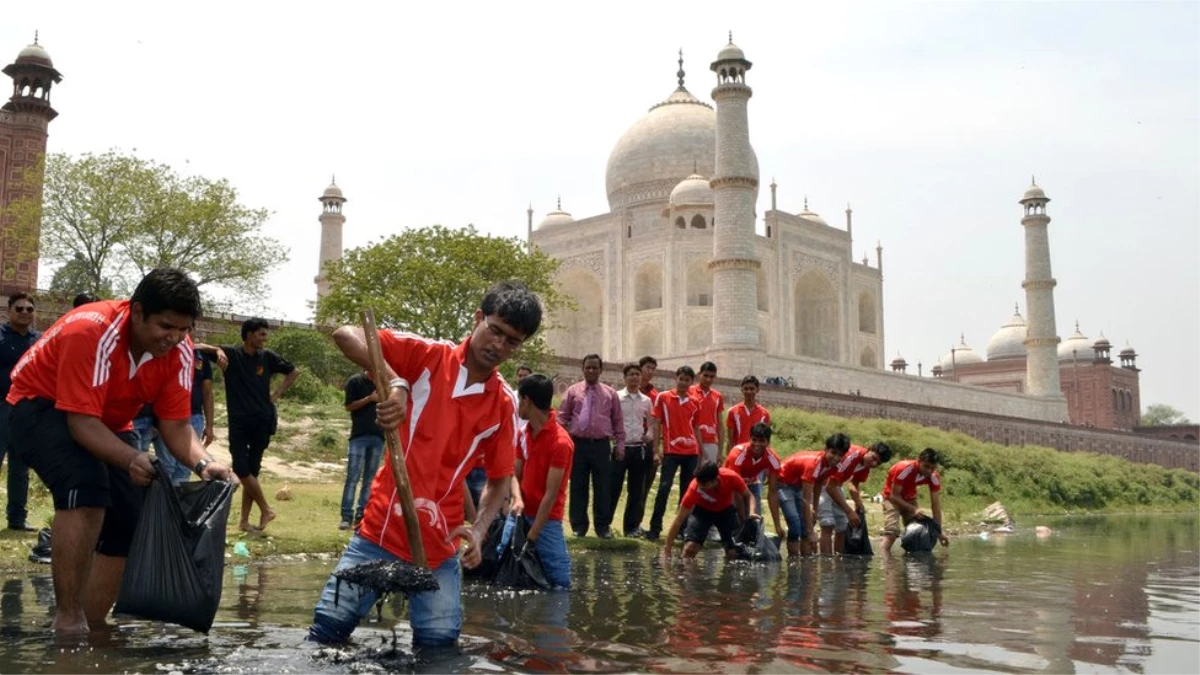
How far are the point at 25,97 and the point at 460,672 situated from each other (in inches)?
1214

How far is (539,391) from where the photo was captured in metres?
5.88

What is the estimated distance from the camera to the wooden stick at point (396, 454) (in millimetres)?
3205

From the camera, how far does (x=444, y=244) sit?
2342 centimetres

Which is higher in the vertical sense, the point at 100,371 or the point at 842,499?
the point at 100,371

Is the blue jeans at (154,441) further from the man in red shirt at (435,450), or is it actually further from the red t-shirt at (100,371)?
the man in red shirt at (435,450)

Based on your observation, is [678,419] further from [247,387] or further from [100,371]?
[100,371]

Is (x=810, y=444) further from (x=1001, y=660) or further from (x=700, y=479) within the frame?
(x=1001, y=660)

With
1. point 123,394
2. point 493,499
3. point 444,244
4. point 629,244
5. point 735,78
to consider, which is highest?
point 735,78

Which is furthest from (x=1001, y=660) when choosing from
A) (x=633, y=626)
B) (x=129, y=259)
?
(x=129, y=259)

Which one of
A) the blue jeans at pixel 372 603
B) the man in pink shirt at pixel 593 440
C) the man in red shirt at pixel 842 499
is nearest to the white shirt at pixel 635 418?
the man in pink shirt at pixel 593 440

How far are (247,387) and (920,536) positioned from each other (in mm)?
5776

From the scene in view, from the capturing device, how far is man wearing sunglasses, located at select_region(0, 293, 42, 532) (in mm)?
6855

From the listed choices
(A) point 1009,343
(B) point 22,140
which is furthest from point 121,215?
(A) point 1009,343

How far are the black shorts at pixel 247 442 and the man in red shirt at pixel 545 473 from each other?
93.2 inches
